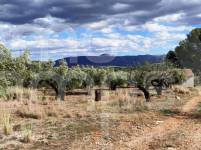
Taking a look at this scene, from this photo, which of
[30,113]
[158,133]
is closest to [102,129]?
[158,133]

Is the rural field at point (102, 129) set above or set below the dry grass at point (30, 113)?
below

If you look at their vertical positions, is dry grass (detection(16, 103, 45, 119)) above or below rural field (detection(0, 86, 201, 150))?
above

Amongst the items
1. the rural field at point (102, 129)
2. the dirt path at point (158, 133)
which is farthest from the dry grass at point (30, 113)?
the dirt path at point (158, 133)

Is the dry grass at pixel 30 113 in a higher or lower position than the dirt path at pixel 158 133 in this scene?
higher

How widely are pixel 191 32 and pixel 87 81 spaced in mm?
44638

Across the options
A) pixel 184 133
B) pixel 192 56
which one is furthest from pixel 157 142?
pixel 192 56

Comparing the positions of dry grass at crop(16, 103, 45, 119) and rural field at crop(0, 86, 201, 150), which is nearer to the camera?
rural field at crop(0, 86, 201, 150)

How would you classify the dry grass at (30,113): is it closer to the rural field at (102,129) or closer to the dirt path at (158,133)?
the rural field at (102,129)

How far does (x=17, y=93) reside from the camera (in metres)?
27.9

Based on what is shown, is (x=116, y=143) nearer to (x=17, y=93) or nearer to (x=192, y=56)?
(x=17, y=93)

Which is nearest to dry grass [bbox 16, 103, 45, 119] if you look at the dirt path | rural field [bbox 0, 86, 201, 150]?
rural field [bbox 0, 86, 201, 150]

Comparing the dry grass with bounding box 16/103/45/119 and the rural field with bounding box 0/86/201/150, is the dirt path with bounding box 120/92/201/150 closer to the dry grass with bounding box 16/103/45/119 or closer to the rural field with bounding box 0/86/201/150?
the rural field with bounding box 0/86/201/150

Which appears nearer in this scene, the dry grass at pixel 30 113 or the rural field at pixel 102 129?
the rural field at pixel 102 129

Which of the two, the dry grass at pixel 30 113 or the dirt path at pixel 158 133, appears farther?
the dry grass at pixel 30 113
